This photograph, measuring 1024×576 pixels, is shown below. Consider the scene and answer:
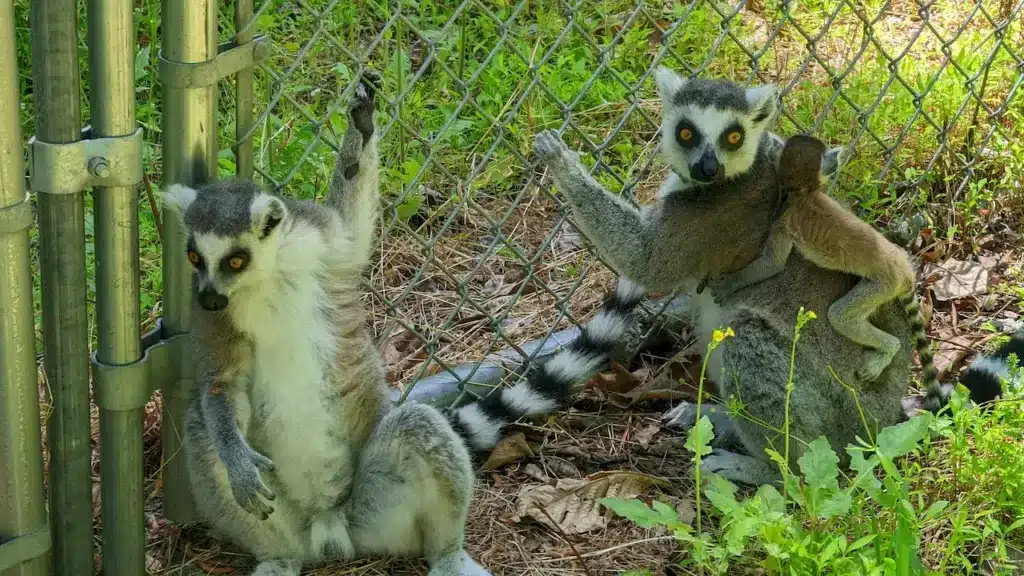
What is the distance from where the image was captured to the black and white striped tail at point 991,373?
410 centimetres

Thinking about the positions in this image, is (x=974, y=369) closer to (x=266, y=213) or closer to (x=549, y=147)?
(x=549, y=147)

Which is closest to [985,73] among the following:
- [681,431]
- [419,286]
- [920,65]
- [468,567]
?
[920,65]

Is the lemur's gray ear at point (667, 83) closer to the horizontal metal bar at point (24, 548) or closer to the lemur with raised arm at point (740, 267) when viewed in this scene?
the lemur with raised arm at point (740, 267)

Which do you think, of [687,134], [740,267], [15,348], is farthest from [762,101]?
[15,348]

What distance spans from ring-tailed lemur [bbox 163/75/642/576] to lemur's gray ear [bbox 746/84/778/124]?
1467 mm

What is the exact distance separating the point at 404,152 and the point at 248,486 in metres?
2.36

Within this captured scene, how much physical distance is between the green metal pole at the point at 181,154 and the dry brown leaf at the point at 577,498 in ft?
3.77

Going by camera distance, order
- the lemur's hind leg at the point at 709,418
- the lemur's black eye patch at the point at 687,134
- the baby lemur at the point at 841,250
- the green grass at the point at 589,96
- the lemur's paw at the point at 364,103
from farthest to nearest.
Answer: the green grass at the point at 589,96 → the lemur's hind leg at the point at 709,418 → the lemur's black eye patch at the point at 687,134 → the baby lemur at the point at 841,250 → the lemur's paw at the point at 364,103

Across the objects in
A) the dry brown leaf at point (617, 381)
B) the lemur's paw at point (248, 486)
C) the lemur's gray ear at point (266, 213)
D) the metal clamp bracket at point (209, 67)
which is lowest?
the dry brown leaf at point (617, 381)

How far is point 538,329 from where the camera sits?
4.75 metres

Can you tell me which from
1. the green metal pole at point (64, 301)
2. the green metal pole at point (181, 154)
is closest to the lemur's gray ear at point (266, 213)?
the green metal pole at point (181, 154)

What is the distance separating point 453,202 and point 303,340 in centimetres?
191

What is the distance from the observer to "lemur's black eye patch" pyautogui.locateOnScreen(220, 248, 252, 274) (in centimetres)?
308

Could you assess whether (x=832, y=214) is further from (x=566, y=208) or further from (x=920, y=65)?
(x=920, y=65)
